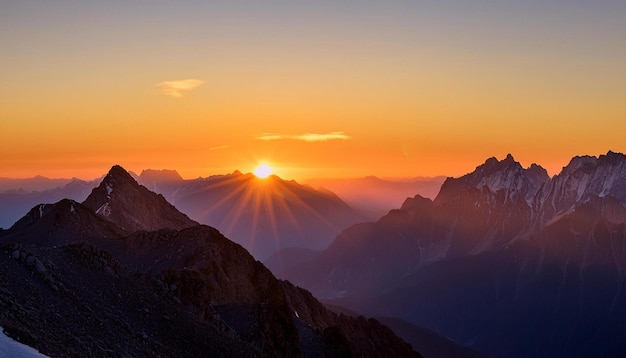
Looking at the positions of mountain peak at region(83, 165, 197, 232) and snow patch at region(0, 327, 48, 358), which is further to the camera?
mountain peak at region(83, 165, 197, 232)

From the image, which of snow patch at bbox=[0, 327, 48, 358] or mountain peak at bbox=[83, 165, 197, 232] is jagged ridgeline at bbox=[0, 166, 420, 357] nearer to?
mountain peak at bbox=[83, 165, 197, 232]

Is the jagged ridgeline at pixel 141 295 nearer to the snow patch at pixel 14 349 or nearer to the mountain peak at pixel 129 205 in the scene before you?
the mountain peak at pixel 129 205

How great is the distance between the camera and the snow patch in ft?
137

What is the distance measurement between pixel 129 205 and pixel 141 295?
95.1 m

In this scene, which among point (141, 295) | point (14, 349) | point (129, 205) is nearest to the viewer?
point (14, 349)

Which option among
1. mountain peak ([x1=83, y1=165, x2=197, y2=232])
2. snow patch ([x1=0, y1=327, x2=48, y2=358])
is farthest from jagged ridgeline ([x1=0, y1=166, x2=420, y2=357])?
snow patch ([x1=0, y1=327, x2=48, y2=358])

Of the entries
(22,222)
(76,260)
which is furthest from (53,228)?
(76,260)

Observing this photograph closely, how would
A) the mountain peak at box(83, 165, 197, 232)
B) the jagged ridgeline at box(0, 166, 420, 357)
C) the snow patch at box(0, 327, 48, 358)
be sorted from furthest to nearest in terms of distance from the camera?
the mountain peak at box(83, 165, 197, 232)
the jagged ridgeline at box(0, 166, 420, 357)
the snow patch at box(0, 327, 48, 358)

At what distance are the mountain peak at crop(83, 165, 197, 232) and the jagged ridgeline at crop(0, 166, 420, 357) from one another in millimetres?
369

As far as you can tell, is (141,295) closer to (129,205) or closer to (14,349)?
(14,349)

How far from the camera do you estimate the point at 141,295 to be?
266 ft

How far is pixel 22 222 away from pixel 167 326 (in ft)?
266

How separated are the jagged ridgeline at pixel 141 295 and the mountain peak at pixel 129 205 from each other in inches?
14.5

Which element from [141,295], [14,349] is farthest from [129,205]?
[14,349]
